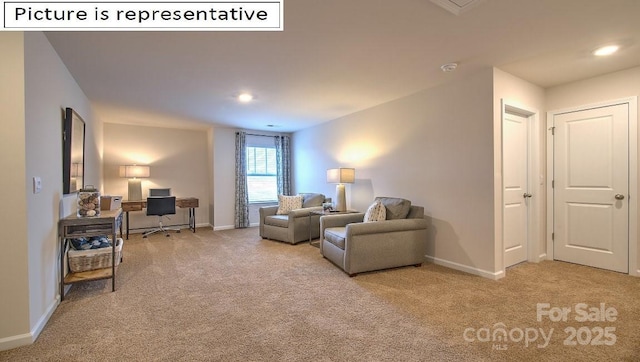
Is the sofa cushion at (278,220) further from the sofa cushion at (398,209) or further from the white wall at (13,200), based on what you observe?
the white wall at (13,200)

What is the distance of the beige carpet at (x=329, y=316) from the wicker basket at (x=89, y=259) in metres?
0.23

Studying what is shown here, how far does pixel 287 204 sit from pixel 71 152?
318cm

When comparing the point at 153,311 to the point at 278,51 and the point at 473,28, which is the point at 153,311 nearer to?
the point at 278,51

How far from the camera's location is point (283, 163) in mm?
6805

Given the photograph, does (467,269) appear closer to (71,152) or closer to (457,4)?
(457,4)

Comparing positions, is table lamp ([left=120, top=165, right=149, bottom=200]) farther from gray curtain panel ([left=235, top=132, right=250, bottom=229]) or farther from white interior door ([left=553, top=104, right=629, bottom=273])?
white interior door ([left=553, top=104, right=629, bottom=273])

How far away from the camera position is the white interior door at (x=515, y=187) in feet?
11.1

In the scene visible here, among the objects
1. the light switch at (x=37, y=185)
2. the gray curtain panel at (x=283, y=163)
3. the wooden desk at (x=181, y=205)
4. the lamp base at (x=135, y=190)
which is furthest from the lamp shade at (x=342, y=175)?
the lamp base at (x=135, y=190)

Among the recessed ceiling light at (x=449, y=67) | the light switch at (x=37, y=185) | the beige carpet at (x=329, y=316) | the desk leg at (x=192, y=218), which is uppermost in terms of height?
the recessed ceiling light at (x=449, y=67)

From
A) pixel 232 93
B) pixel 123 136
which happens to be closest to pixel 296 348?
pixel 232 93

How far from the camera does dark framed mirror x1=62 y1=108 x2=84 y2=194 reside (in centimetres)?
275

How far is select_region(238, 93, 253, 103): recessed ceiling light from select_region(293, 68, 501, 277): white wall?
183 centimetres

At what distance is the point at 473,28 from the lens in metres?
2.19

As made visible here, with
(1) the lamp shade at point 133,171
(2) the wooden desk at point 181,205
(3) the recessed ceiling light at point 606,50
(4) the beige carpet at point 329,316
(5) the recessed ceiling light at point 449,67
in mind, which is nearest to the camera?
(4) the beige carpet at point 329,316
